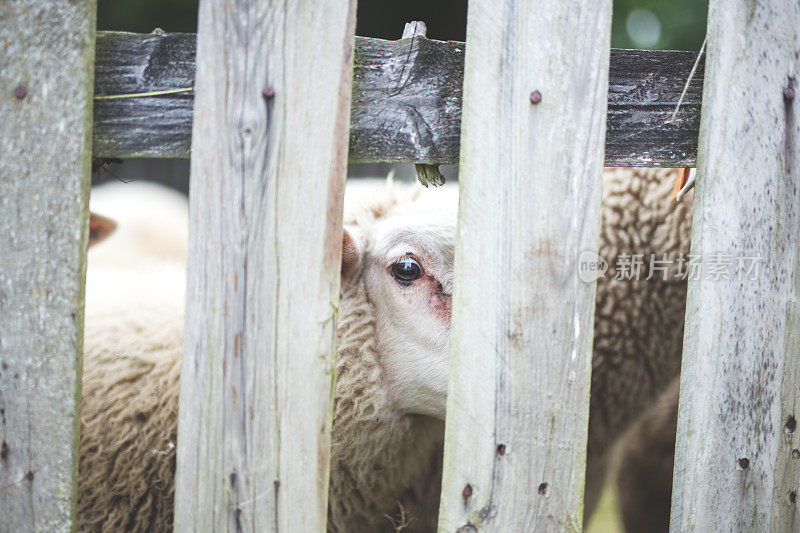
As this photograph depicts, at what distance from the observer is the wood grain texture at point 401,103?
1237mm


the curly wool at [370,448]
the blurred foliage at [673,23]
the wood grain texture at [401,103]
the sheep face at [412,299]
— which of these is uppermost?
the blurred foliage at [673,23]

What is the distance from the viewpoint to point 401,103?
4.25 ft

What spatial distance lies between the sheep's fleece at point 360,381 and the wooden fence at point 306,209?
586mm

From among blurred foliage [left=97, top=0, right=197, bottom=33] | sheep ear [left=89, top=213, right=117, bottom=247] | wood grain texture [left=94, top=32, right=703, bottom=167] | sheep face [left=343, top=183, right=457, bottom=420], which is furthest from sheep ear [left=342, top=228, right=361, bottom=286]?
blurred foliage [left=97, top=0, right=197, bottom=33]

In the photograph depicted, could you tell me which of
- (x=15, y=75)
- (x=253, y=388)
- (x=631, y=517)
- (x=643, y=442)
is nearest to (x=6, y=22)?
(x=15, y=75)

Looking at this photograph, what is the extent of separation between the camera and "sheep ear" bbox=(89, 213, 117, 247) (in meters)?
2.78

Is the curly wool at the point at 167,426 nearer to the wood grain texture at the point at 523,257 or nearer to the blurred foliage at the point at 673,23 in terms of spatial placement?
the wood grain texture at the point at 523,257

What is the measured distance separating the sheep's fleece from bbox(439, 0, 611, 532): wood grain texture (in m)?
0.78

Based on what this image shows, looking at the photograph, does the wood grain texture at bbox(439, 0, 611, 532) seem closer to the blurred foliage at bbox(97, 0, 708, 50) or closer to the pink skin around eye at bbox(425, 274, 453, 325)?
the pink skin around eye at bbox(425, 274, 453, 325)

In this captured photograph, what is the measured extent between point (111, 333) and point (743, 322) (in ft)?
6.05

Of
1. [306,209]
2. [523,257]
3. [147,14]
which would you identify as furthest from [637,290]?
[147,14]

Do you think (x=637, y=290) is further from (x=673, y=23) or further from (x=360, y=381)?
(x=673, y=23)

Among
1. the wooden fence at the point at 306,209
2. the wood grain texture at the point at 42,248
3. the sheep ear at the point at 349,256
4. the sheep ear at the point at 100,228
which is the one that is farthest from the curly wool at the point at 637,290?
the sheep ear at the point at 100,228

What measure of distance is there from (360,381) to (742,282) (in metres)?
1.14
